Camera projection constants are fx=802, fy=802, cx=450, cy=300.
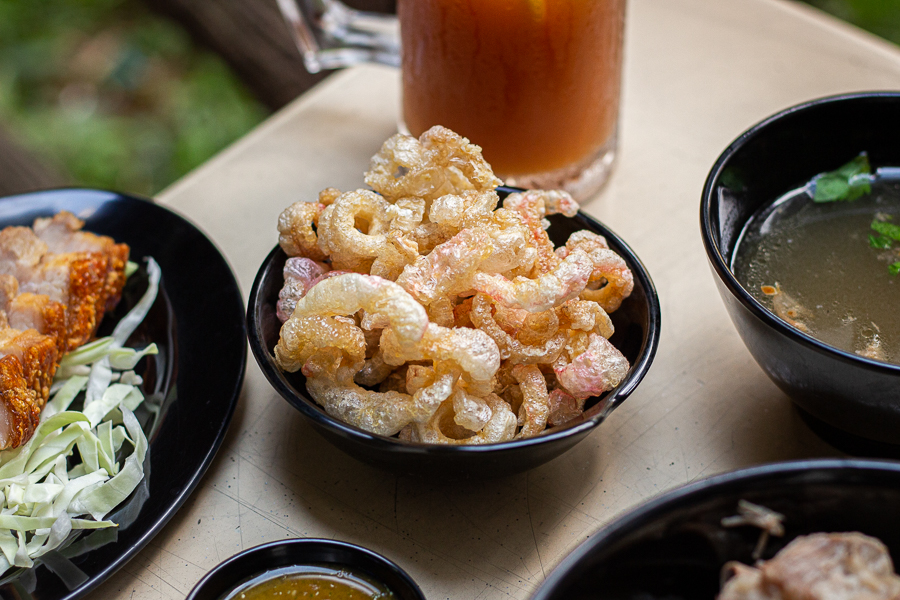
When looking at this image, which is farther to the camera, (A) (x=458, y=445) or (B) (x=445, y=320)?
(B) (x=445, y=320)

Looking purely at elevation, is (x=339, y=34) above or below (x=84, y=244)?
above

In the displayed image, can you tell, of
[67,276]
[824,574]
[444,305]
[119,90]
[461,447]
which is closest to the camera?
[824,574]

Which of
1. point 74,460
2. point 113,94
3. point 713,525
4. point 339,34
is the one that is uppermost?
point 713,525

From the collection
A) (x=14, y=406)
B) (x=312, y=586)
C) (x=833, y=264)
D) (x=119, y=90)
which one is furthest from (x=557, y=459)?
(x=119, y=90)

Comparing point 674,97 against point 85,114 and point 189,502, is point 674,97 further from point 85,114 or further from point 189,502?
point 85,114

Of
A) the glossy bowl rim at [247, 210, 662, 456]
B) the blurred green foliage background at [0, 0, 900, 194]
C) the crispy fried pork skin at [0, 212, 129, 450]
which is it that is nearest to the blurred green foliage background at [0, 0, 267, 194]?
the blurred green foliage background at [0, 0, 900, 194]

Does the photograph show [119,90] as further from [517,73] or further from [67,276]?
[517,73]

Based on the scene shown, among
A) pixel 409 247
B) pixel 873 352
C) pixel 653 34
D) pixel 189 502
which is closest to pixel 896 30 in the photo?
pixel 653 34

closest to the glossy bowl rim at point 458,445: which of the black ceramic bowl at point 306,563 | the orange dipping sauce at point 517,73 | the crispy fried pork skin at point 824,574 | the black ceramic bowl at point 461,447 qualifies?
the black ceramic bowl at point 461,447

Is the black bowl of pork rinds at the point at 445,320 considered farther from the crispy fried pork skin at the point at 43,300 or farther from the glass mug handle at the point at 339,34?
the glass mug handle at the point at 339,34
